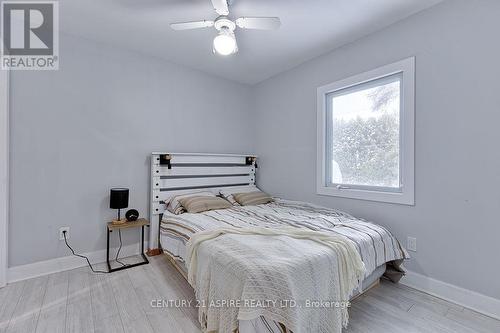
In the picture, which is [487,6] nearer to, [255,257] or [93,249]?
[255,257]

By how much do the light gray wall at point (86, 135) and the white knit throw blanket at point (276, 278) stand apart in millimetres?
1664

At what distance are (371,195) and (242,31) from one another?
223 centimetres

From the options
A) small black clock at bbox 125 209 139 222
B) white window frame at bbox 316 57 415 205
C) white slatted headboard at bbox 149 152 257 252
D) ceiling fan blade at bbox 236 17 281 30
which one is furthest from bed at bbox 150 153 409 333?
ceiling fan blade at bbox 236 17 281 30

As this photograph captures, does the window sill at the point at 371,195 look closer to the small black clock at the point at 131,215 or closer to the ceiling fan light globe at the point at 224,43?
the ceiling fan light globe at the point at 224,43

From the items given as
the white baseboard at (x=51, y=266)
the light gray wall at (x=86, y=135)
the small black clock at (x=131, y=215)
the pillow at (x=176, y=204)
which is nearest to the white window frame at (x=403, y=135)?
the pillow at (x=176, y=204)

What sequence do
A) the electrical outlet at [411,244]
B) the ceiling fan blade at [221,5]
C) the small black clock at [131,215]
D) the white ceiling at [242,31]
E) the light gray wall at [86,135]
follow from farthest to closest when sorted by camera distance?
the small black clock at [131,215]
the light gray wall at [86,135]
the electrical outlet at [411,244]
the white ceiling at [242,31]
the ceiling fan blade at [221,5]

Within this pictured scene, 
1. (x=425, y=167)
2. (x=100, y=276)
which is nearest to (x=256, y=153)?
(x=425, y=167)

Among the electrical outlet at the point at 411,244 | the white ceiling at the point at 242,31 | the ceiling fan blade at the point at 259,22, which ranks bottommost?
the electrical outlet at the point at 411,244

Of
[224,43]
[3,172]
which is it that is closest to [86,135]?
[3,172]

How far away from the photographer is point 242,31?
8.18 feet

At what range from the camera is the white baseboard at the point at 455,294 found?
5.87ft

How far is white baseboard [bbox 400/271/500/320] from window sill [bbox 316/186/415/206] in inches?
27.1

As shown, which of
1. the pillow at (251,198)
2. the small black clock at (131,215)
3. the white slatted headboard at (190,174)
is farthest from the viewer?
the pillow at (251,198)

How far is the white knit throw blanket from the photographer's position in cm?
124
